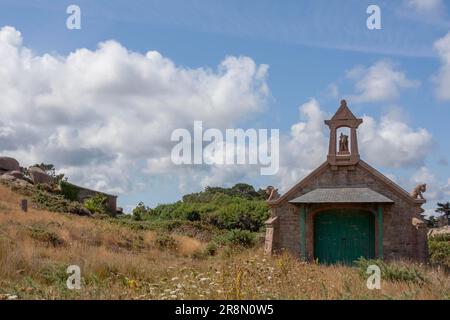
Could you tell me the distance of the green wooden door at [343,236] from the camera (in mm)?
18891

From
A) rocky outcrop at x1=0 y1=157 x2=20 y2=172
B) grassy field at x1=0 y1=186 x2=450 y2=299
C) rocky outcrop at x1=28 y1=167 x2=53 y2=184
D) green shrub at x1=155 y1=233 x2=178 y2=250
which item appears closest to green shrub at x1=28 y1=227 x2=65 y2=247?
grassy field at x1=0 y1=186 x2=450 y2=299

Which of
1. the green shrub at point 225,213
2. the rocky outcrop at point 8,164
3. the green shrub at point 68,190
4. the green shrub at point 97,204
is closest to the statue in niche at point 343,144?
the green shrub at point 225,213

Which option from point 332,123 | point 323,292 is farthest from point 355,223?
point 323,292

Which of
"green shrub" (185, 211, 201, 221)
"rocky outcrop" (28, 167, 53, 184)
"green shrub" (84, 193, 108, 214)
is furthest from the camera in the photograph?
"rocky outcrop" (28, 167, 53, 184)

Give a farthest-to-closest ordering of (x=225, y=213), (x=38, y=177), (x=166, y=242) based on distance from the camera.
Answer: (x=38, y=177)
(x=225, y=213)
(x=166, y=242)

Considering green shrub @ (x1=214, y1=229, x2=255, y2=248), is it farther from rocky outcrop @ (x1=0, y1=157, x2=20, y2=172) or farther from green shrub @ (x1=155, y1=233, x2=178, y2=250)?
rocky outcrop @ (x1=0, y1=157, x2=20, y2=172)

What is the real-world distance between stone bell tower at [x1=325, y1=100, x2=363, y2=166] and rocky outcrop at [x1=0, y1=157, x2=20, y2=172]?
118 feet

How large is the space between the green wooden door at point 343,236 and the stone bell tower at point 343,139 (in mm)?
1987

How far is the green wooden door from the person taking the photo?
18.9 meters

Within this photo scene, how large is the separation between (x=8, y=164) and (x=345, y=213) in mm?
36794

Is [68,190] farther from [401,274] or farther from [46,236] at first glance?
[401,274]

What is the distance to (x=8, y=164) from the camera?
1828 inches

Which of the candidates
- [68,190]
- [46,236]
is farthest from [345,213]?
[68,190]
